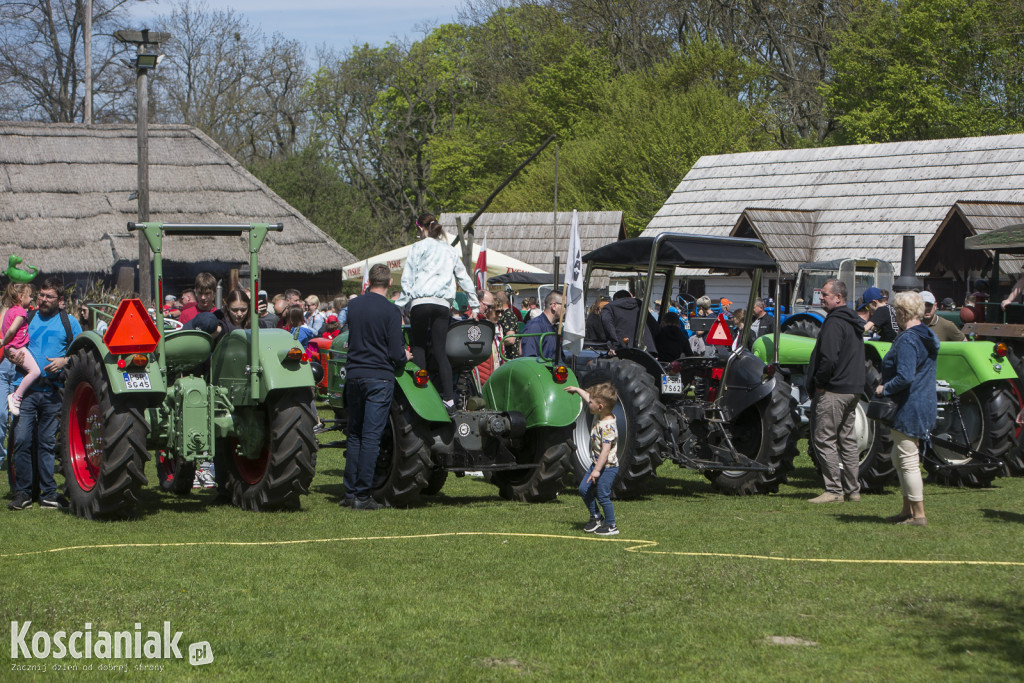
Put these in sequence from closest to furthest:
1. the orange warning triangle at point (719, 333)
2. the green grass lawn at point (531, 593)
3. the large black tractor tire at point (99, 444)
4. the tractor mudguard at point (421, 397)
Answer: the green grass lawn at point (531, 593) < the large black tractor tire at point (99, 444) < the tractor mudguard at point (421, 397) < the orange warning triangle at point (719, 333)

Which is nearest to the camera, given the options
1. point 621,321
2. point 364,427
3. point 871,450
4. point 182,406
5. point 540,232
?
point 182,406

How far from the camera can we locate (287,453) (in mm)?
9219

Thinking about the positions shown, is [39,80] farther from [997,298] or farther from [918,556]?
[918,556]

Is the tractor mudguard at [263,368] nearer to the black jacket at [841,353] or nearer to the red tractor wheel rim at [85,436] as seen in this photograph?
the red tractor wheel rim at [85,436]

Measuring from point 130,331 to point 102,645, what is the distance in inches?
148

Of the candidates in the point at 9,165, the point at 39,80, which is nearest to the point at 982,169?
the point at 9,165

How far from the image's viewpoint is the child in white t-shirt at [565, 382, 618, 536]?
28.5 ft

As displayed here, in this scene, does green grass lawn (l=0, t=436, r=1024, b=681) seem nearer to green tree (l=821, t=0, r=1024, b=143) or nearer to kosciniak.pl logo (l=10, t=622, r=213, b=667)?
kosciniak.pl logo (l=10, t=622, r=213, b=667)

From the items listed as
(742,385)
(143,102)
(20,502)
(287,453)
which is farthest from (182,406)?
(143,102)

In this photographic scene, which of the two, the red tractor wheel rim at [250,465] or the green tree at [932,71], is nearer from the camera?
the red tractor wheel rim at [250,465]

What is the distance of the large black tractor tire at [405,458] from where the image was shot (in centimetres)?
984

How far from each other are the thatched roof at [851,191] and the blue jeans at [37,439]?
2340 centimetres

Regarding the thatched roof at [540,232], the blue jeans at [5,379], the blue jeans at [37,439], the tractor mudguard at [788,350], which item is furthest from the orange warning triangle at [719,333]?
the thatched roof at [540,232]

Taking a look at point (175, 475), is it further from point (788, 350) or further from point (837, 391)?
point (788, 350)
